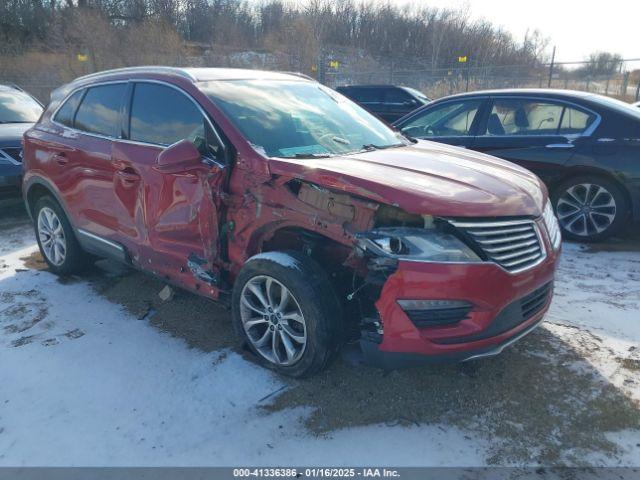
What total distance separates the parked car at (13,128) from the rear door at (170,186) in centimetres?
375

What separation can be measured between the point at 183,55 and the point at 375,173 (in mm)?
27964

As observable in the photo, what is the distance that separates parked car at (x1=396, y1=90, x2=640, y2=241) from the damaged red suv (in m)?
2.23

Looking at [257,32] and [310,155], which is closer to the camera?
[310,155]

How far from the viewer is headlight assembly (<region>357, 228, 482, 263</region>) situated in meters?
2.44

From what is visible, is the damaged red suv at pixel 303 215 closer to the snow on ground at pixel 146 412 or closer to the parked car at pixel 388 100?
the snow on ground at pixel 146 412

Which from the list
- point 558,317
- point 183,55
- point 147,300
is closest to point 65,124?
point 147,300

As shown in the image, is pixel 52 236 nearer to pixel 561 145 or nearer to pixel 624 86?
pixel 561 145

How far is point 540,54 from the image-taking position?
42.5 m

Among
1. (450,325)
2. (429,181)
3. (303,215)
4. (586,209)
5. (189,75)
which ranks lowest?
(450,325)

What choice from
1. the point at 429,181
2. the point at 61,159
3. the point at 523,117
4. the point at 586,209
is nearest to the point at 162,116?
the point at 61,159

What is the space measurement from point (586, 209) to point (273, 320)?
407 cm

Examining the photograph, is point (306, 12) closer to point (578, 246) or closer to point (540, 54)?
point (540, 54)

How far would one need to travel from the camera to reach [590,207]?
541cm

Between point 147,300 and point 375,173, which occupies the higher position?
point 375,173
